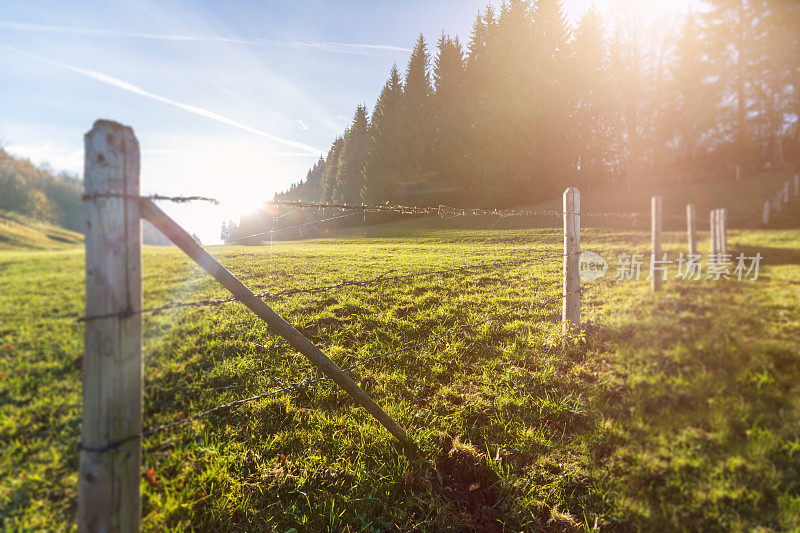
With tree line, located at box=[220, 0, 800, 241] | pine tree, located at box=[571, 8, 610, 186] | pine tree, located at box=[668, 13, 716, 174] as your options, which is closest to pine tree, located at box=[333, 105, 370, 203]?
tree line, located at box=[220, 0, 800, 241]

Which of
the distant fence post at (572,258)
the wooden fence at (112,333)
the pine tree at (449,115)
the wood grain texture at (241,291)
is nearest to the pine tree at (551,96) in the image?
the distant fence post at (572,258)

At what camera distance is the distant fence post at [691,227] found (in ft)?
6.63

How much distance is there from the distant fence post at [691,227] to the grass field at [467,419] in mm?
78

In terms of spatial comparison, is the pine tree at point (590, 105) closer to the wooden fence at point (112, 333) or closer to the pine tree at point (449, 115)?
the wooden fence at point (112, 333)

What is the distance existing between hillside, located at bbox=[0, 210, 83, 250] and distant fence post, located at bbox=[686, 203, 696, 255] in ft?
10.8

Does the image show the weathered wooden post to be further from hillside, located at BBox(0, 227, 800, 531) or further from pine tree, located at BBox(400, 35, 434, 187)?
pine tree, located at BBox(400, 35, 434, 187)

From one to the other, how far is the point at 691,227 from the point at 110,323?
3142 millimetres

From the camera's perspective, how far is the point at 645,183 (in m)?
2.67

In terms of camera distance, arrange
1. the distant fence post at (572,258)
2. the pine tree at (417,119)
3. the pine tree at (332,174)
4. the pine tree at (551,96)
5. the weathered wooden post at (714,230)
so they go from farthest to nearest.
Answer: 1. the pine tree at (332,174)
2. the pine tree at (417,119)
3. the pine tree at (551,96)
4. the distant fence post at (572,258)
5. the weathered wooden post at (714,230)

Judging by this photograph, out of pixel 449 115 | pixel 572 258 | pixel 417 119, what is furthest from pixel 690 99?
pixel 417 119

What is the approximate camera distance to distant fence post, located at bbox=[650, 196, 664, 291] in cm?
235

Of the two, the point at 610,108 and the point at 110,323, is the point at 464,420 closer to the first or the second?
the point at 110,323

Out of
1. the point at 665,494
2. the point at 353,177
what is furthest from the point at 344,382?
the point at 353,177

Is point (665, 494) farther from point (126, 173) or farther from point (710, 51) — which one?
point (126, 173)
